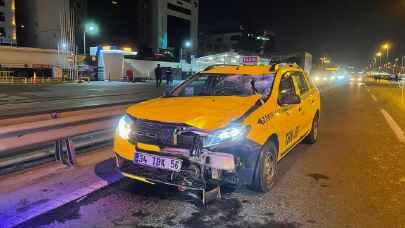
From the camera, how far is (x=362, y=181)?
6035mm

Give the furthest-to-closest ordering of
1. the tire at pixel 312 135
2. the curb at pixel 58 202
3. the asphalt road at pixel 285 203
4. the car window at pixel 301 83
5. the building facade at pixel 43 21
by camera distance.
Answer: the building facade at pixel 43 21 < the tire at pixel 312 135 < the car window at pixel 301 83 < the asphalt road at pixel 285 203 < the curb at pixel 58 202

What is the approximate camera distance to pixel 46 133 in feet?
19.5

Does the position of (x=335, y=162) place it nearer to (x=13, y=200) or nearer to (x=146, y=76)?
(x=13, y=200)

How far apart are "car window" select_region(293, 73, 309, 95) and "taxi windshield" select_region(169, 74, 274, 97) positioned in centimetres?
126

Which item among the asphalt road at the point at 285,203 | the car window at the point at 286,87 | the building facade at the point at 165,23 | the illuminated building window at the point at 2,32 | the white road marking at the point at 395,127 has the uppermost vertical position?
the building facade at the point at 165,23

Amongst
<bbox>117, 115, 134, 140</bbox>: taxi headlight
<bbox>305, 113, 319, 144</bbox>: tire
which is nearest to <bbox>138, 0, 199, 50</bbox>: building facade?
<bbox>305, 113, 319, 144</bbox>: tire

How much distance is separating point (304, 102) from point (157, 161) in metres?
3.74

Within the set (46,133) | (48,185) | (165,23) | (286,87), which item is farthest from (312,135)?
(165,23)

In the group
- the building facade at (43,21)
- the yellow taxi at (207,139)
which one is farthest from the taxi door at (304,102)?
the building facade at (43,21)

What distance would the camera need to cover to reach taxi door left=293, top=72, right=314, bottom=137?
24.0ft

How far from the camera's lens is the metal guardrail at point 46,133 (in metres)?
5.46

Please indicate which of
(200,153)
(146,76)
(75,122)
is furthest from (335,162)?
(146,76)

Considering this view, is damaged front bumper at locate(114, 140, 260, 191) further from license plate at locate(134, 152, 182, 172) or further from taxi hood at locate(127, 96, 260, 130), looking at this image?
taxi hood at locate(127, 96, 260, 130)

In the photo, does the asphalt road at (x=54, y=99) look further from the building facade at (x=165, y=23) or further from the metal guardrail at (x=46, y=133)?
the building facade at (x=165, y=23)
